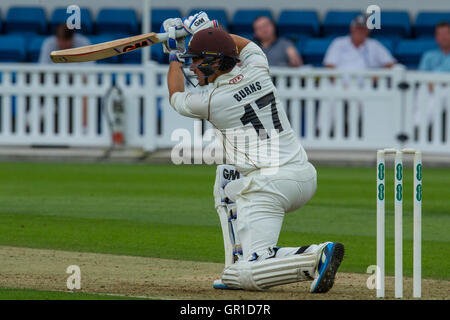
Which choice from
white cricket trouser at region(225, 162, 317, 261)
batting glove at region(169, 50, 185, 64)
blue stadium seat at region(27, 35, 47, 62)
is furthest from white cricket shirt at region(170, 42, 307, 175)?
blue stadium seat at region(27, 35, 47, 62)

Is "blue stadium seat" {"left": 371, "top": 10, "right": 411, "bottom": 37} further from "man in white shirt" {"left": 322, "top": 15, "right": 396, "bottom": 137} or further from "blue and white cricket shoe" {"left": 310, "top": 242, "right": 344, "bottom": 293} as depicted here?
"blue and white cricket shoe" {"left": 310, "top": 242, "right": 344, "bottom": 293}

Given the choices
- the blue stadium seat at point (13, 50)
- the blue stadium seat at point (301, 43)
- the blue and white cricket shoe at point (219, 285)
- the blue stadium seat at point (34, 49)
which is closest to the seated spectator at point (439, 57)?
the blue stadium seat at point (301, 43)

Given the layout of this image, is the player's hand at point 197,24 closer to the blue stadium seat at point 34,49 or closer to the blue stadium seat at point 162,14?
the blue stadium seat at point 34,49

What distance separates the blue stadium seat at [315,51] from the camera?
18812 mm

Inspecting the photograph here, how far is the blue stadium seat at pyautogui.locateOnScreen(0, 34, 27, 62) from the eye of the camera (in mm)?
19031

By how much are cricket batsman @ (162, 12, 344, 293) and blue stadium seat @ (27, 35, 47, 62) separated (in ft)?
39.8

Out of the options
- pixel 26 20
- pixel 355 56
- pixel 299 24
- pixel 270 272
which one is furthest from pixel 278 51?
pixel 270 272

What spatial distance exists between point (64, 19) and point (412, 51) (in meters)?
6.58

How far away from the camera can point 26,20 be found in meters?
20.1

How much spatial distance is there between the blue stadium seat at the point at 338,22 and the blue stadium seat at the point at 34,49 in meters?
5.37

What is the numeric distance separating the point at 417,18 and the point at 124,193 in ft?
30.3

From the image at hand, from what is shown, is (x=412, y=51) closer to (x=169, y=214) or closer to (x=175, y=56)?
(x=169, y=214)
